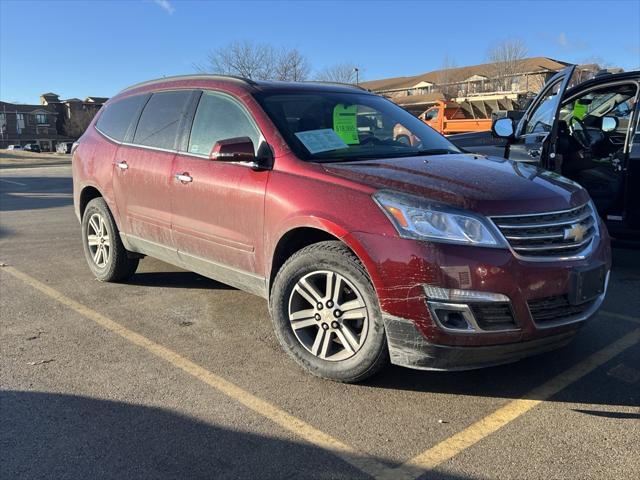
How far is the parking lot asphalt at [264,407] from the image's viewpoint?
2576 millimetres

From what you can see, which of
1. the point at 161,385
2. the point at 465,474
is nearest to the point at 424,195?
the point at 465,474

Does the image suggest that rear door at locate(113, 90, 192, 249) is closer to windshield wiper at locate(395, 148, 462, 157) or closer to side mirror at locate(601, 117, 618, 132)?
windshield wiper at locate(395, 148, 462, 157)

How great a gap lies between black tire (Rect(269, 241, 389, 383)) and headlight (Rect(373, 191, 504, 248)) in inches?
15.2

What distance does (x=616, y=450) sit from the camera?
264 cm

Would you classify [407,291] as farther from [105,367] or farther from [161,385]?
[105,367]

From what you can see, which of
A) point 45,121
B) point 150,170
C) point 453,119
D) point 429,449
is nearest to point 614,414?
point 429,449

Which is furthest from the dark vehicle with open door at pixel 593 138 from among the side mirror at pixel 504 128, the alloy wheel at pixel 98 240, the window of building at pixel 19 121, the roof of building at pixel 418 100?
the window of building at pixel 19 121

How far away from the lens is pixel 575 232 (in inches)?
124

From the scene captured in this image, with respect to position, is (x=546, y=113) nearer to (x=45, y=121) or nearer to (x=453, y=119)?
(x=453, y=119)

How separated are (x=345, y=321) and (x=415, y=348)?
49cm

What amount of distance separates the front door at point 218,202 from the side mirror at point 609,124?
167 inches

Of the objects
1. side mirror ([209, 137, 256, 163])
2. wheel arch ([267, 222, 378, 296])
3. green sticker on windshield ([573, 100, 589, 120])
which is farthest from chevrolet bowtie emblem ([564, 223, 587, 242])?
green sticker on windshield ([573, 100, 589, 120])

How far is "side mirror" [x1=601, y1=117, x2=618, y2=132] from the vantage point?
19.8 ft

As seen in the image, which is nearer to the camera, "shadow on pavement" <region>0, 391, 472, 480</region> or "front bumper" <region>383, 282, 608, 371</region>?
"shadow on pavement" <region>0, 391, 472, 480</region>
